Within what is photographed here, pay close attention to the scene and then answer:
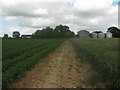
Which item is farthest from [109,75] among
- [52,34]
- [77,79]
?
[52,34]

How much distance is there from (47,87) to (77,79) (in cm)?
194

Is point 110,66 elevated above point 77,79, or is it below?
above

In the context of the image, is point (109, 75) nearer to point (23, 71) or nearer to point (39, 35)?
point (23, 71)

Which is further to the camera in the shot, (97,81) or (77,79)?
(77,79)

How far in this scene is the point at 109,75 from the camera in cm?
746

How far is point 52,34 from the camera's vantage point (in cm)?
12606

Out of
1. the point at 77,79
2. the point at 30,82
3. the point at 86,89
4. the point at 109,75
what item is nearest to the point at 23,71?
the point at 30,82

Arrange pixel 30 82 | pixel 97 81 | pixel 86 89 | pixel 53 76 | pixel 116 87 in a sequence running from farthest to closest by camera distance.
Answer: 1. pixel 53 76
2. pixel 30 82
3. pixel 97 81
4. pixel 86 89
5. pixel 116 87

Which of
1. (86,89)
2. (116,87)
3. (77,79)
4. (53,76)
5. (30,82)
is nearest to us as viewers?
(116,87)

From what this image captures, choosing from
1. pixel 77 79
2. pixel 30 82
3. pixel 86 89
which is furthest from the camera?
pixel 77 79

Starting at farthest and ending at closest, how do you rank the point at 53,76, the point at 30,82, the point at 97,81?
the point at 53,76 → the point at 30,82 → the point at 97,81

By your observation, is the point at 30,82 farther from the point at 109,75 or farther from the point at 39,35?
the point at 39,35

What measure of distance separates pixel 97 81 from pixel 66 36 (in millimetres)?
126656

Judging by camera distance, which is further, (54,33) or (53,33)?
(54,33)
